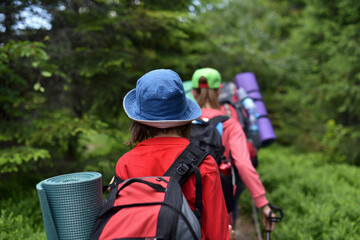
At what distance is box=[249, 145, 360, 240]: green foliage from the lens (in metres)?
3.82

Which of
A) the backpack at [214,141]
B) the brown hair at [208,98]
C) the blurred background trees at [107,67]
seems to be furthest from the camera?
the blurred background trees at [107,67]

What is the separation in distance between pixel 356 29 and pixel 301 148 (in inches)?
170

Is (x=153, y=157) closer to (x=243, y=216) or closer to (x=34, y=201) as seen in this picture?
(x=34, y=201)

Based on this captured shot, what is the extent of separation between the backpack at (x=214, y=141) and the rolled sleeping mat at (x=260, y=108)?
6.00 feet

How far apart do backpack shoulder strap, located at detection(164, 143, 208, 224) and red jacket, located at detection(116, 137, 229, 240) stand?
0.10 feet

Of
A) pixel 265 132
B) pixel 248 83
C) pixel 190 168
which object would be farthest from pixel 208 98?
pixel 248 83

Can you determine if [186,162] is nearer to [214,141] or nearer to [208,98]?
[214,141]

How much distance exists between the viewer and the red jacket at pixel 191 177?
1571mm

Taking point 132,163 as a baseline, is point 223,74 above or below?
above

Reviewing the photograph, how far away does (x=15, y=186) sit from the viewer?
4801mm

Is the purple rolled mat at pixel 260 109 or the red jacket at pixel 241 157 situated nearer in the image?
the red jacket at pixel 241 157

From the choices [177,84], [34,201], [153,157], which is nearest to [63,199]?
[153,157]

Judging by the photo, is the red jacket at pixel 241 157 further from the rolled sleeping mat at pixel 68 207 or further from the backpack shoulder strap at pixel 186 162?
the rolled sleeping mat at pixel 68 207

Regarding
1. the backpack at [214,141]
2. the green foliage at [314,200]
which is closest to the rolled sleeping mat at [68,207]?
the backpack at [214,141]
